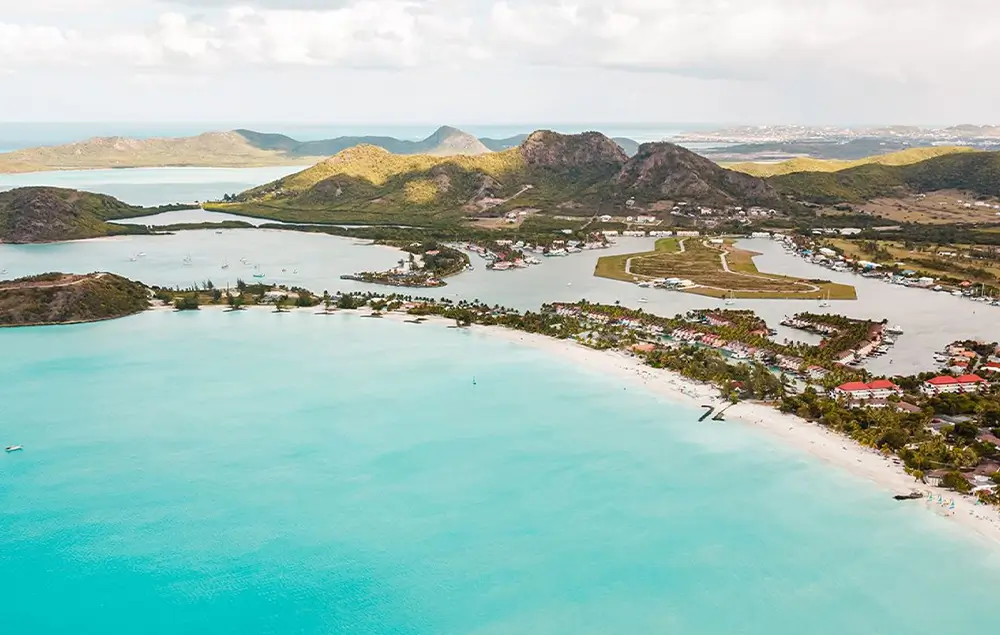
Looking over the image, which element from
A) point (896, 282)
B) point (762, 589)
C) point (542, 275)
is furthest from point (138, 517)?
point (896, 282)

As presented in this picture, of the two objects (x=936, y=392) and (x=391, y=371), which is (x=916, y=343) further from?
(x=391, y=371)

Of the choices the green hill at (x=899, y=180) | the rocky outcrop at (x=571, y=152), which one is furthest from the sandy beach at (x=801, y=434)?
the rocky outcrop at (x=571, y=152)

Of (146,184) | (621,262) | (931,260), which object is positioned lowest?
(931,260)

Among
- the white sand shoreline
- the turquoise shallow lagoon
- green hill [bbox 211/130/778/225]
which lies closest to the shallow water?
green hill [bbox 211/130/778/225]

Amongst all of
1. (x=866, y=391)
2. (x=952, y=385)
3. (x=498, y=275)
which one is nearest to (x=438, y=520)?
(x=866, y=391)

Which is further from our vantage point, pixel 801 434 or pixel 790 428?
pixel 790 428

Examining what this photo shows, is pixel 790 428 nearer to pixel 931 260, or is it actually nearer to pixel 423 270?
pixel 423 270

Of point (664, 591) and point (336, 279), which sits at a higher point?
point (336, 279)
